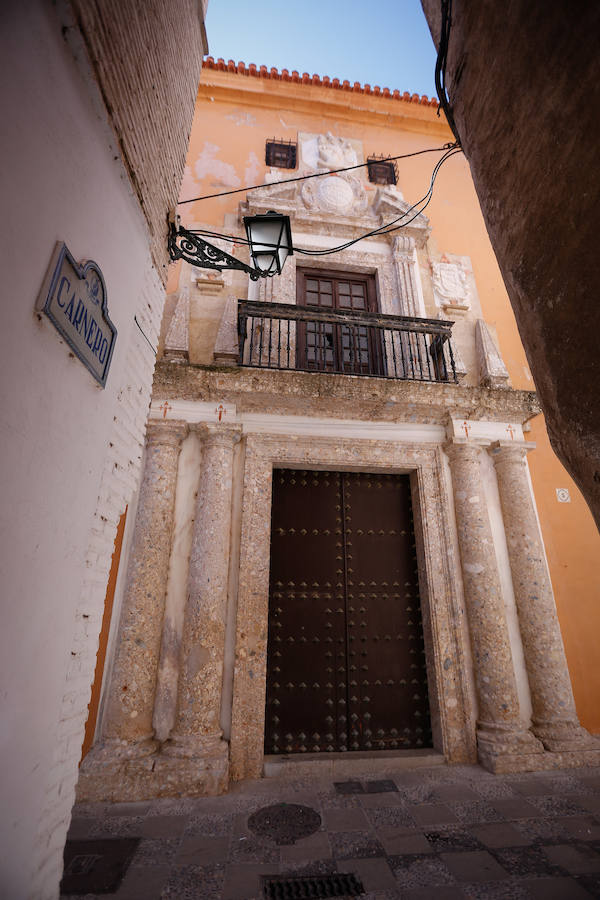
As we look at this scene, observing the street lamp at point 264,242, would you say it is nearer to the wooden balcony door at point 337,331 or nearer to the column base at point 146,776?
the wooden balcony door at point 337,331

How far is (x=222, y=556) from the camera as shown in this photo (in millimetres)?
3814

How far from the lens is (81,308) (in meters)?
1.51

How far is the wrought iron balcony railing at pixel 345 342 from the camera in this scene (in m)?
4.65

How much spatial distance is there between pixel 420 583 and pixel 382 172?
6.01 meters

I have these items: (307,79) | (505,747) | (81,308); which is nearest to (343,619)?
(505,747)

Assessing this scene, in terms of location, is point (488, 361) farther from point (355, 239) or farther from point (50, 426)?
→ point (50, 426)

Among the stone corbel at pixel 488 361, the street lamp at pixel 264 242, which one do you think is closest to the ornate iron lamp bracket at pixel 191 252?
the street lamp at pixel 264 242

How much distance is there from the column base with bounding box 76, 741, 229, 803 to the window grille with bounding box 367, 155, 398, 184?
7430 mm

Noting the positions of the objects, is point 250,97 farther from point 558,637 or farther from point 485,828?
point 485,828

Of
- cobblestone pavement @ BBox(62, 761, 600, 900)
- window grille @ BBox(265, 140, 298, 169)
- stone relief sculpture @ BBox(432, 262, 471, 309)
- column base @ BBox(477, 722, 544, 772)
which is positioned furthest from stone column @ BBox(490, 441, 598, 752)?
window grille @ BBox(265, 140, 298, 169)

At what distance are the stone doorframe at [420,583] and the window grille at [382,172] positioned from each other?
443 cm

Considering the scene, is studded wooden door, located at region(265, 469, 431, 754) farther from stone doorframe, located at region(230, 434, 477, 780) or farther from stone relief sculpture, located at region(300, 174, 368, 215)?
stone relief sculpture, located at region(300, 174, 368, 215)

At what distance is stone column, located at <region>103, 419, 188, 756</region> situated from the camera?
129 inches

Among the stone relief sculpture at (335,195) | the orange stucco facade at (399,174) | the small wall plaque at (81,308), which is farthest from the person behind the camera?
the stone relief sculpture at (335,195)
